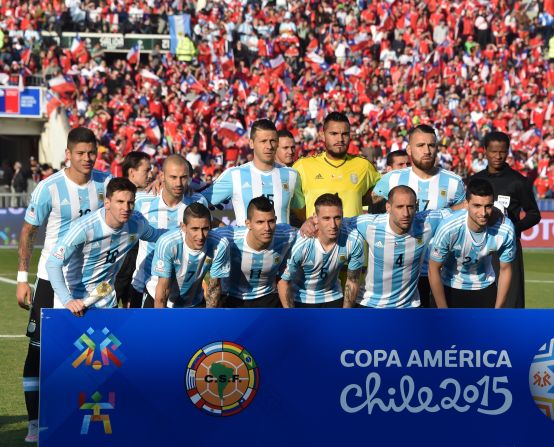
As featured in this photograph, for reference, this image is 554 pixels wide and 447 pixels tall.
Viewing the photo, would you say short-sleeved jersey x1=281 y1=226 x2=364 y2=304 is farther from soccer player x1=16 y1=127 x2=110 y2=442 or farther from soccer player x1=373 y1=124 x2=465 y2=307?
soccer player x1=16 y1=127 x2=110 y2=442

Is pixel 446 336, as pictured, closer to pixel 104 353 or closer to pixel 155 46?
pixel 104 353

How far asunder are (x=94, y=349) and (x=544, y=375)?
8.35 ft

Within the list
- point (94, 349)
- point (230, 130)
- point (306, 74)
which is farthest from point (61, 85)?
point (94, 349)

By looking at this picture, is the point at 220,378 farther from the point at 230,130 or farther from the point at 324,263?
the point at 230,130

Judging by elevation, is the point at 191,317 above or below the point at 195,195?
below

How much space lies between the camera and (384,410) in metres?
6.34

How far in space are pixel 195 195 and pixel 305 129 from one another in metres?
19.9

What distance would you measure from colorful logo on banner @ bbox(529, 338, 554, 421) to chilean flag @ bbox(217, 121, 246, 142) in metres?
22.0

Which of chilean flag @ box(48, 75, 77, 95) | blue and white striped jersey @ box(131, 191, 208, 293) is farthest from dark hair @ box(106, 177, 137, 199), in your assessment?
chilean flag @ box(48, 75, 77, 95)

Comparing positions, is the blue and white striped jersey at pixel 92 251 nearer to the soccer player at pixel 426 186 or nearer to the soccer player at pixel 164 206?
the soccer player at pixel 164 206

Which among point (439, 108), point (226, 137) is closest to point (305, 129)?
point (226, 137)

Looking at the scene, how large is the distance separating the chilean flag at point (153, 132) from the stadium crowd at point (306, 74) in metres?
0.04

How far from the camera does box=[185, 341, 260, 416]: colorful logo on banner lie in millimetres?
6230

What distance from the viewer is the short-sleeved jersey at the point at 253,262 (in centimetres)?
793
